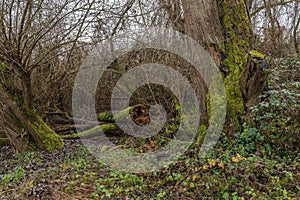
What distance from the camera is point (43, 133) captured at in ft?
20.7

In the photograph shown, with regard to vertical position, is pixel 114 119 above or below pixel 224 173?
above

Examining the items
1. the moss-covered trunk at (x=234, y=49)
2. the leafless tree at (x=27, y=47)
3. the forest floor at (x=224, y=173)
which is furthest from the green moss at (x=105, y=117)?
the moss-covered trunk at (x=234, y=49)

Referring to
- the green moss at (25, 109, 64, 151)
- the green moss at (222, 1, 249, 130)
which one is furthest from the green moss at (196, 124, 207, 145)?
the green moss at (25, 109, 64, 151)

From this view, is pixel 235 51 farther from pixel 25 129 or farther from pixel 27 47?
pixel 25 129

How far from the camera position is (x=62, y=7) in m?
5.80

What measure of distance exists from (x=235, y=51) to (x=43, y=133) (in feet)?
14.8

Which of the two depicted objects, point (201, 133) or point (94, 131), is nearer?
point (201, 133)

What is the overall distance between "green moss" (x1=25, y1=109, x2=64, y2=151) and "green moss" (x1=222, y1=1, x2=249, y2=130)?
404 centimetres

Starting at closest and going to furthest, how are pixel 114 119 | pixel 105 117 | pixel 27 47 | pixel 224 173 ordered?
pixel 224 173 → pixel 27 47 → pixel 114 119 → pixel 105 117

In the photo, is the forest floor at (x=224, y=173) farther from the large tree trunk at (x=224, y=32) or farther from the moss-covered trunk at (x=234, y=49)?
the large tree trunk at (x=224, y=32)

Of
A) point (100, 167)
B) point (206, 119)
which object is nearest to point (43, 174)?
point (100, 167)

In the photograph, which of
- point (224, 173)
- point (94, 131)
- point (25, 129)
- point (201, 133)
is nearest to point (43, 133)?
point (25, 129)

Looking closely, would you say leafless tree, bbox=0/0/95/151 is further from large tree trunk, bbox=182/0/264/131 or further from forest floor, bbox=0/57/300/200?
large tree trunk, bbox=182/0/264/131

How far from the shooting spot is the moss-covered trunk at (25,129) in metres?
6.12
